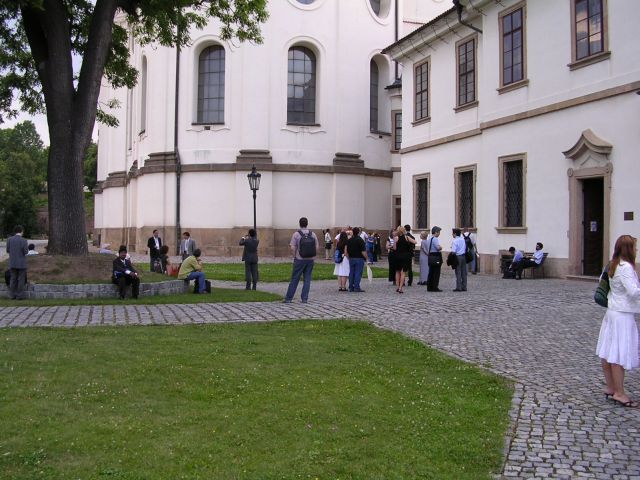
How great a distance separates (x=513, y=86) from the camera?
68.2 feet

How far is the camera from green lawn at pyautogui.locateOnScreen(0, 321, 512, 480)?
4.49 metres

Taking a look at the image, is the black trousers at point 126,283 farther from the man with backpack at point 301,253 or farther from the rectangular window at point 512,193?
the rectangular window at point 512,193

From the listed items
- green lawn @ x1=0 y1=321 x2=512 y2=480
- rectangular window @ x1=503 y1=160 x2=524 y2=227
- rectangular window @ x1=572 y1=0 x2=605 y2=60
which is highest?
rectangular window @ x1=572 y1=0 x2=605 y2=60

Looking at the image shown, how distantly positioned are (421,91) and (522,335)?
747 inches

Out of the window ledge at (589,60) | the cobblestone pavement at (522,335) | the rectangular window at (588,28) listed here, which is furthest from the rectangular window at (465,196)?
the rectangular window at (588,28)

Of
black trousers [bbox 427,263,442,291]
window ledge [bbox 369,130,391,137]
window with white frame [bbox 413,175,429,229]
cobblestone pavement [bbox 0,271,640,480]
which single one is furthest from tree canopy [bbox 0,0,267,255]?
window ledge [bbox 369,130,391,137]

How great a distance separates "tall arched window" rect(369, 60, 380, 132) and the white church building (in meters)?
0.12

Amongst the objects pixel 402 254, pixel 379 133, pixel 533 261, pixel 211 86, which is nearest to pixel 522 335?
pixel 402 254

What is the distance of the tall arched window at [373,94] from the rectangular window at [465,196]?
13.0m

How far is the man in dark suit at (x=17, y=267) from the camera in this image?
14.0 metres

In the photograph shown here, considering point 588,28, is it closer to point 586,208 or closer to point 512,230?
point 586,208

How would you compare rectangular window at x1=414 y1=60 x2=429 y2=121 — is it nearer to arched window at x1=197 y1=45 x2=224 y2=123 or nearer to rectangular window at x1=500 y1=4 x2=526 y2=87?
rectangular window at x1=500 y1=4 x2=526 y2=87

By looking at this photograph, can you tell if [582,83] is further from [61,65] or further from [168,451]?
[168,451]

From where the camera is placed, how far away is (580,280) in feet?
60.0
